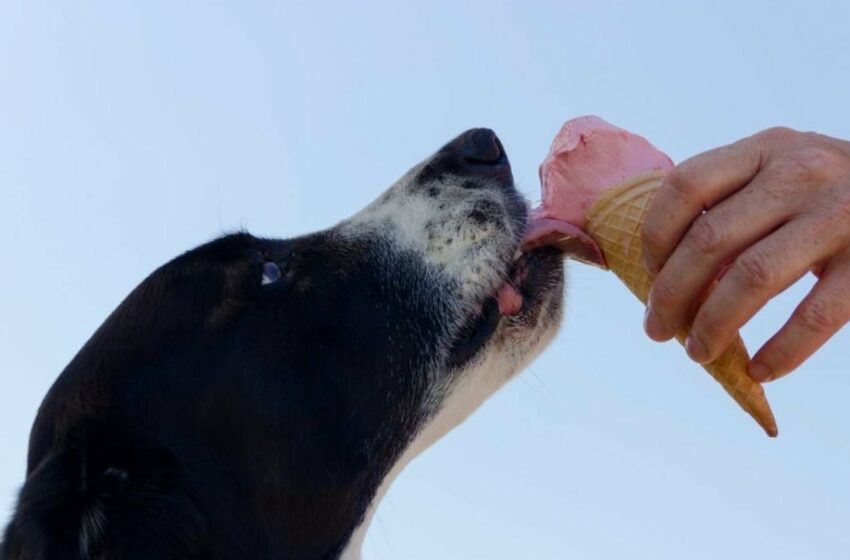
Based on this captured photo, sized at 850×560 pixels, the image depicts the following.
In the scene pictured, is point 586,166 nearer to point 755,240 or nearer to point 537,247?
point 537,247

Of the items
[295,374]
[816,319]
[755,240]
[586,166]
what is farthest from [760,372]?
[295,374]

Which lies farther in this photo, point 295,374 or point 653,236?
point 295,374

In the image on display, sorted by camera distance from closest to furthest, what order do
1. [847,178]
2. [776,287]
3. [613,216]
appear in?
[776,287]
[847,178]
[613,216]

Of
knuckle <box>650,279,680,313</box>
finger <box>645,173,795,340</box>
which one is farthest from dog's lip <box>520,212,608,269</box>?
finger <box>645,173,795,340</box>

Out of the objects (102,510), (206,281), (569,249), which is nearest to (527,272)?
(569,249)

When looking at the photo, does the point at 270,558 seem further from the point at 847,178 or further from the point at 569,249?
the point at 847,178

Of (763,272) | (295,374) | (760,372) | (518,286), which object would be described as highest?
(763,272)
